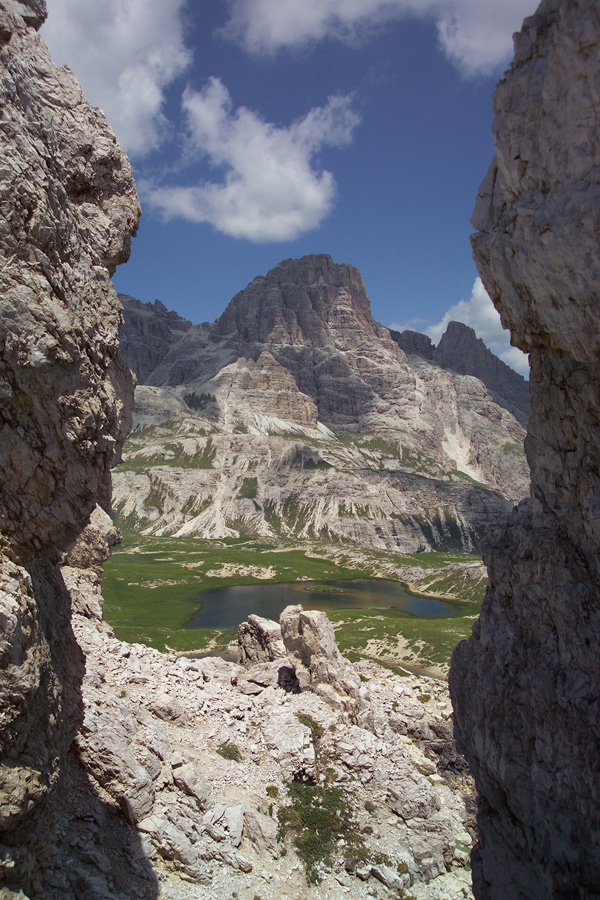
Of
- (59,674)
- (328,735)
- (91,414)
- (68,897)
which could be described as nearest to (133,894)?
(68,897)

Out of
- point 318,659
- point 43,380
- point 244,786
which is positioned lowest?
point 244,786

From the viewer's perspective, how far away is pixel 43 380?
13.1 meters

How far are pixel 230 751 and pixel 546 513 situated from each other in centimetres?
2254

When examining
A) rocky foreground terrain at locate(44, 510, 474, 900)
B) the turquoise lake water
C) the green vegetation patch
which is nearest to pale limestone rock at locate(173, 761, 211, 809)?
rocky foreground terrain at locate(44, 510, 474, 900)

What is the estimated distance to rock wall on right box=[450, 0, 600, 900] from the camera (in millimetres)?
11852

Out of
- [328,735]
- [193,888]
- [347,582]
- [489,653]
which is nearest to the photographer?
[489,653]

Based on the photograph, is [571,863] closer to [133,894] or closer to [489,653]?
[489,653]

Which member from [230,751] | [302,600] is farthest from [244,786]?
[302,600]

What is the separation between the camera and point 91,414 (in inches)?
574

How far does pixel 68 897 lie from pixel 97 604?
69.5ft

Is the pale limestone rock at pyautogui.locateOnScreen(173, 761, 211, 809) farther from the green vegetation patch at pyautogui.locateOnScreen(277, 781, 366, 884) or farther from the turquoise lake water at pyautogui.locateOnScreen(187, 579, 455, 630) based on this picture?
the turquoise lake water at pyautogui.locateOnScreen(187, 579, 455, 630)

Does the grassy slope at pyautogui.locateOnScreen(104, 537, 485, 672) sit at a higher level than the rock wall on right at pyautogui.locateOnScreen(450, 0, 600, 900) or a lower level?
lower

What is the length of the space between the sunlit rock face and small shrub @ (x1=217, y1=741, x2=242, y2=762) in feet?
49.0

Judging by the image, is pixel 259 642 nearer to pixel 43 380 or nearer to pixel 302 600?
pixel 43 380
